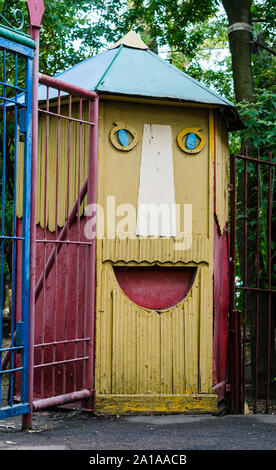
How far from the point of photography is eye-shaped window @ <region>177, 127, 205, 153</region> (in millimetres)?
6207

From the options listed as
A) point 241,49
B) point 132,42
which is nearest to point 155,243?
point 132,42

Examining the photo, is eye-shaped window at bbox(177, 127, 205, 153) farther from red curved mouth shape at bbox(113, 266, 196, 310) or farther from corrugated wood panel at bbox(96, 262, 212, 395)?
corrugated wood panel at bbox(96, 262, 212, 395)

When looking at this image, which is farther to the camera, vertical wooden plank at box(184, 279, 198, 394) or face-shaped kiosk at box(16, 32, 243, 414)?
vertical wooden plank at box(184, 279, 198, 394)

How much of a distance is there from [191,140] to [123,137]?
27.8 inches

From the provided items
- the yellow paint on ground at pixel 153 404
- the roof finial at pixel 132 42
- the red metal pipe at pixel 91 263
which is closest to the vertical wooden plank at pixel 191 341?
the yellow paint on ground at pixel 153 404

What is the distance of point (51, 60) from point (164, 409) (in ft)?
23.5

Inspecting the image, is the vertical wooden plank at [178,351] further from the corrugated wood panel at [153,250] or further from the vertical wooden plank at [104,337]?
the vertical wooden plank at [104,337]

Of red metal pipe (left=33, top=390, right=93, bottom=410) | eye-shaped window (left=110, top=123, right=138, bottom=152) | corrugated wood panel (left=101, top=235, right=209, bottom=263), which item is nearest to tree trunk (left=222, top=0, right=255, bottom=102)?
eye-shaped window (left=110, top=123, right=138, bottom=152)

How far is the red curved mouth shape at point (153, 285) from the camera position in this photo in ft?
19.8

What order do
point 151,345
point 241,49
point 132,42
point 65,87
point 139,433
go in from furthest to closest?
point 241,49
point 132,42
point 151,345
point 65,87
point 139,433

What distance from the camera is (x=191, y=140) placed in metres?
6.24

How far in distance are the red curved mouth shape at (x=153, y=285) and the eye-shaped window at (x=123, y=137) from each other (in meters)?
1.17

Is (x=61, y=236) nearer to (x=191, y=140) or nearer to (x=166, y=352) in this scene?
(x=166, y=352)

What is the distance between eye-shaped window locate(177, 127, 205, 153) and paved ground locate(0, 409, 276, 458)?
2590mm
